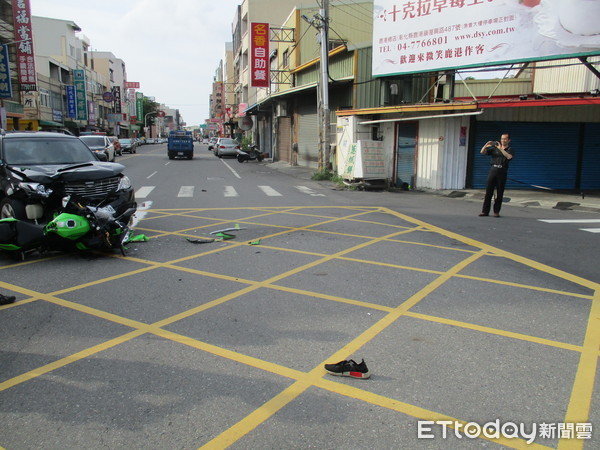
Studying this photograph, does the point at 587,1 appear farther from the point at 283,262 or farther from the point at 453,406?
the point at 453,406

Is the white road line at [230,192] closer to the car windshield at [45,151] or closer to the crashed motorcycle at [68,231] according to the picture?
the car windshield at [45,151]

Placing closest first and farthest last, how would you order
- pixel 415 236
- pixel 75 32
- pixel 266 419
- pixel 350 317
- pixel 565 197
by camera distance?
1. pixel 266 419
2. pixel 350 317
3. pixel 415 236
4. pixel 565 197
5. pixel 75 32

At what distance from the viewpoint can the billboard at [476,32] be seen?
530 inches

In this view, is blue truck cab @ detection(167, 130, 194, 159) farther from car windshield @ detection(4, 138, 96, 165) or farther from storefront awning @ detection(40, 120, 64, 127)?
car windshield @ detection(4, 138, 96, 165)

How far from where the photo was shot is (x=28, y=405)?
131 inches

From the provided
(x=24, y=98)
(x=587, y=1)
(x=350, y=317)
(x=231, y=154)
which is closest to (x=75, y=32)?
(x=24, y=98)

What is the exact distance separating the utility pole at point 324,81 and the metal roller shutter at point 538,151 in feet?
20.0

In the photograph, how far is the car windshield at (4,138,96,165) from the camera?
8.55 meters

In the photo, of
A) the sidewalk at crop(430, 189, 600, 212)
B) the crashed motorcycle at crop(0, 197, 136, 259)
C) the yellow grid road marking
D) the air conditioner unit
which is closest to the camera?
the yellow grid road marking

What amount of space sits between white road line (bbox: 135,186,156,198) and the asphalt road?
23.4ft

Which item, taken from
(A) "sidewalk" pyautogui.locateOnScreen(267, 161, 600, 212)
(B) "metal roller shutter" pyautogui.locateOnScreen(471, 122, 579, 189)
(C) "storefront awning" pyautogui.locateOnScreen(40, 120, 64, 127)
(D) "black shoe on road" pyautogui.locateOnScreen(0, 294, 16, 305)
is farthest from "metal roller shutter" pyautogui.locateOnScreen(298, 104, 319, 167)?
(C) "storefront awning" pyautogui.locateOnScreen(40, 120, 64, 127)

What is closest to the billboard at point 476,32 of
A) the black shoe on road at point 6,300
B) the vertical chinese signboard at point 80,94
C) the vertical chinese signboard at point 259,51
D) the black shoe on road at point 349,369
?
the black shoe on road at point 349,369

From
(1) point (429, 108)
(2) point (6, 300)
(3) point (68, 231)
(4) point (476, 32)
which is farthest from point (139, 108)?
(2) point (6, 300)

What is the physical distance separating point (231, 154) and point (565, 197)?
30.5 m
